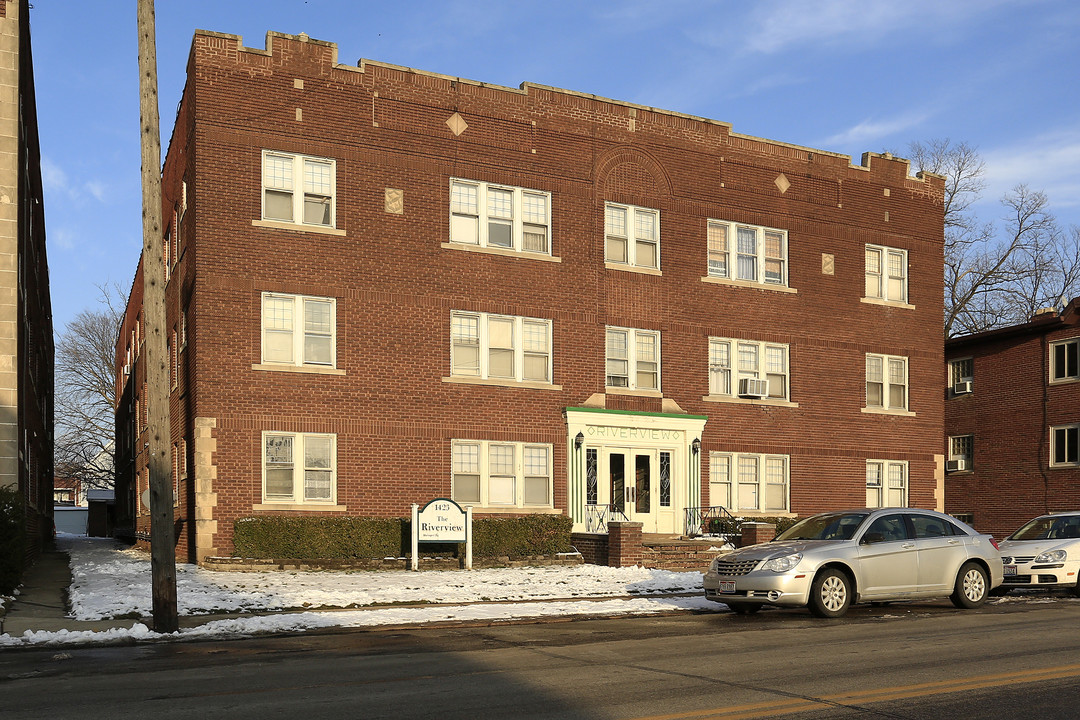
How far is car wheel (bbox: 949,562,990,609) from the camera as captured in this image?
17.5 meters

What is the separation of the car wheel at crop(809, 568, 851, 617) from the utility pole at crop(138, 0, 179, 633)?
9020 millimetres

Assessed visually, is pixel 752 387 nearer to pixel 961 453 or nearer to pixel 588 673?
pixel 961 453

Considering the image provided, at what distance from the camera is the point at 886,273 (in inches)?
1363

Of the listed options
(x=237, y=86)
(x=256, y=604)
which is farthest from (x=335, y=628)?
(x=237, y=86)

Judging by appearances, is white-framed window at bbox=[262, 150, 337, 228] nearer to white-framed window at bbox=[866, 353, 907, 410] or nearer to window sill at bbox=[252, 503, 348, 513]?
window sill at bbox=[252, 503, 348, 513]

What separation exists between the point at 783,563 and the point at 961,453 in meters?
29.6

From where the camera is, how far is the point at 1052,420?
38.9m

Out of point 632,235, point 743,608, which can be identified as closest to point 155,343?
point 743,608

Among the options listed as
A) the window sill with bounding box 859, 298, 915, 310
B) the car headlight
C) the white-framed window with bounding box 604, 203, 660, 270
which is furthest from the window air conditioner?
the car headlight

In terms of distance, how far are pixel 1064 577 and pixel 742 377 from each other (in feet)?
41.9

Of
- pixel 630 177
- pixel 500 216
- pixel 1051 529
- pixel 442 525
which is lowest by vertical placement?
pixel 442 525

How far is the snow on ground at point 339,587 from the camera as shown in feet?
58.0

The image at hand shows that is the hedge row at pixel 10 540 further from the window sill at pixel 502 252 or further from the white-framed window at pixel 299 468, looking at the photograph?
the window sill at pixel 502 252

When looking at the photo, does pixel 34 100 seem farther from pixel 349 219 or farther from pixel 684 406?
pixel 684 406
